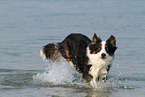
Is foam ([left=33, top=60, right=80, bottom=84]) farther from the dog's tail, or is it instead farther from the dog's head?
the dog's head

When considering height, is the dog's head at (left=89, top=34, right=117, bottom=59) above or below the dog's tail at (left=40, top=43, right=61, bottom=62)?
above

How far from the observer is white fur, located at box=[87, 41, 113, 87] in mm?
7419

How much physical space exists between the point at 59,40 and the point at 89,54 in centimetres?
538

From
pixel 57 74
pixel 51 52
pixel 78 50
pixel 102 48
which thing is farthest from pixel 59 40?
pixel 102 48

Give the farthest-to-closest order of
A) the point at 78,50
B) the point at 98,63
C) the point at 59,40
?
the point at 59,40, the point at 78,50, the point at 98,63

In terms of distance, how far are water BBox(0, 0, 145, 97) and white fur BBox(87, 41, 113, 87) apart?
0.78 feet

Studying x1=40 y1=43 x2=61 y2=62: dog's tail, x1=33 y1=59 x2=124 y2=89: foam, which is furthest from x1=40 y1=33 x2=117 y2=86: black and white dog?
x1=33 y1=59 x2=124 y2=89: foam

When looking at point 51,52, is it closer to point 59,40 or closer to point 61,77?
point 61,77

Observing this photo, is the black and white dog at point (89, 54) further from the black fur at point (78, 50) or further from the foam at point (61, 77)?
the foam at point (61, 77)

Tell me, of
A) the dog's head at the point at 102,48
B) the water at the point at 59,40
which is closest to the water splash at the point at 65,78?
the water at the point at 59,40

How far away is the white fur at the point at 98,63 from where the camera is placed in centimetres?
742

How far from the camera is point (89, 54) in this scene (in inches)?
300

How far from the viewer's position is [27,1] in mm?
27219

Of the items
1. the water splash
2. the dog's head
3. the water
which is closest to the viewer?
the dog's head
